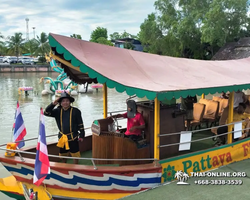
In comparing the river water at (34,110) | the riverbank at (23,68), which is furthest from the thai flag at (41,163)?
the riverbank at (23,68)

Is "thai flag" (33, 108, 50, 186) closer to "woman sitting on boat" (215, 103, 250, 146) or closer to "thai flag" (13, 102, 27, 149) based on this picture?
"thai flag" (13, 102, 27, 149)

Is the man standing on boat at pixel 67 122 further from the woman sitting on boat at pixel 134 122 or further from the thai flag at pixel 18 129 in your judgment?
the woman sitting on boat at pixel 134 122

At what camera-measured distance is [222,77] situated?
197 inches

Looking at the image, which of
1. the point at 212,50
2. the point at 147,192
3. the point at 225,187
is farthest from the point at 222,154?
the point at 212,50

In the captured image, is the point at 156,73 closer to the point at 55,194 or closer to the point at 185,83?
the point at 185,83

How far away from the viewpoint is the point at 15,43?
52.7 meters

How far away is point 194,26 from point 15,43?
40051 mm

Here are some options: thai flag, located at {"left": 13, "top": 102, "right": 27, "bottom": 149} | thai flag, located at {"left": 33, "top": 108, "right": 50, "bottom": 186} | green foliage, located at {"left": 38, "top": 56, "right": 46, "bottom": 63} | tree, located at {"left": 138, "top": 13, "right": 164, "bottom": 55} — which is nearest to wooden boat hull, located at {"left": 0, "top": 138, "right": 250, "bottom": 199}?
thai flag, located at {"left": 13, "top": 102, "right": 27, "bottom": 149}

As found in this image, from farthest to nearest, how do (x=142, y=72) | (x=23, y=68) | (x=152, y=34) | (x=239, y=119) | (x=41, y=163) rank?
(x=23, y=68) → (x=152, y=34) → (x=239, y=119) → (x=142, y=72) → (x=41, y=163)

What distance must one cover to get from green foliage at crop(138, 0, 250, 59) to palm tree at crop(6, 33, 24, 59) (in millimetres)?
31912

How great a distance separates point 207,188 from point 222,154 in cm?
99

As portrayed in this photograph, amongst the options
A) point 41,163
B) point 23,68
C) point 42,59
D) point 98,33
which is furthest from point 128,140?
Answer: point 98,33

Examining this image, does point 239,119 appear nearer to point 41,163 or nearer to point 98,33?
point 41,163

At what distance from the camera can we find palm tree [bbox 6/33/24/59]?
170ft
